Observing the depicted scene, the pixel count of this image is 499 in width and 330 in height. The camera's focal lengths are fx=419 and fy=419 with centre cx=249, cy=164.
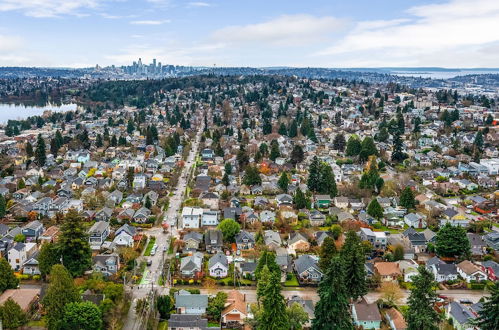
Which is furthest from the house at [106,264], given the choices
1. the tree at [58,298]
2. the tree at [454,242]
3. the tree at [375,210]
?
the tree at [454,242]

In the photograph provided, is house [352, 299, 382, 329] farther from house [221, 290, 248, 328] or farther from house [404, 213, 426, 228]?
house [404, 213, 426, 228]

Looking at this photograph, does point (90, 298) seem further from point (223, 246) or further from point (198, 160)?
point (198, 160)

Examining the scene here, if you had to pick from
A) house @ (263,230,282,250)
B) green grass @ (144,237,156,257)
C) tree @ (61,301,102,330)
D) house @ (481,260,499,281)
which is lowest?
green grass @ (144,237,156,257)

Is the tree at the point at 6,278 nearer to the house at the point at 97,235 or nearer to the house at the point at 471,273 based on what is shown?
the house at the point at 97,235

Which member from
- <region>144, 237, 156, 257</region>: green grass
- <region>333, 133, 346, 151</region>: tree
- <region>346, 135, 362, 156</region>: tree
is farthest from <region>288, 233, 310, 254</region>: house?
<region>333, 133, 346, 151</region>: tree

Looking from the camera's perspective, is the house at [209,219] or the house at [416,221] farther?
the house at [416,221]

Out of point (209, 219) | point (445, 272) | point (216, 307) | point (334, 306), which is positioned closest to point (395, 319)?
point (334, 306)
